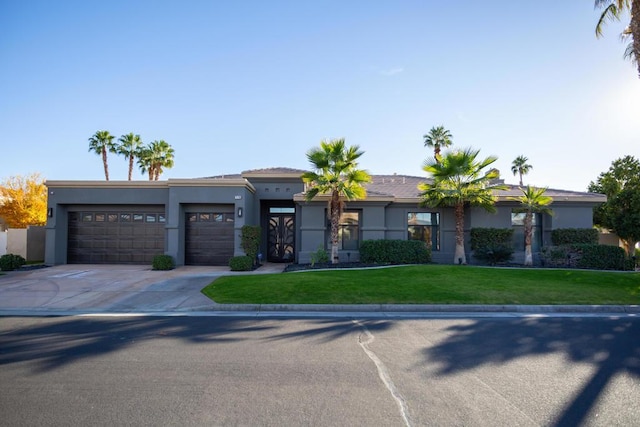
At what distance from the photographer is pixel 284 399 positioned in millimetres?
3682

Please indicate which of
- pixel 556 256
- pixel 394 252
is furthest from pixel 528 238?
pixel 394 252

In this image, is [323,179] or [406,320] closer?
[406,320]

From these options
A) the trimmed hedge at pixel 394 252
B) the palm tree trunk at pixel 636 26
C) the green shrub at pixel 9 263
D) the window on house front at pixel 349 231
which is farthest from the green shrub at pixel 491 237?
the green shrub at pixel 9 263

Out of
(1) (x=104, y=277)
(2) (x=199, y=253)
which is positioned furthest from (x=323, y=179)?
(1) (x=104, y=277)

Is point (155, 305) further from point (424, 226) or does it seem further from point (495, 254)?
point (495, 254)

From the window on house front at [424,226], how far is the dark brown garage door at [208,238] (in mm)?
→ 9176

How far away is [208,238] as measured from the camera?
15977 millimetres

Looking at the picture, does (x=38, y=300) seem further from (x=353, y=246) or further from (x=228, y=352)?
(x=353, y=246)

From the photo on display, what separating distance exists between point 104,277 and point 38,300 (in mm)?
3444

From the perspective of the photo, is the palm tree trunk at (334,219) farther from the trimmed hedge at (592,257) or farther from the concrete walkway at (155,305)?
the trimmed hedge at (592,257)

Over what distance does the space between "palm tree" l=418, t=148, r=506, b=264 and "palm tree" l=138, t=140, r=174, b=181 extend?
2550cm

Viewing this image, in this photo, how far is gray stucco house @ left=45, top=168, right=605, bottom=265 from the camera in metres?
15.4

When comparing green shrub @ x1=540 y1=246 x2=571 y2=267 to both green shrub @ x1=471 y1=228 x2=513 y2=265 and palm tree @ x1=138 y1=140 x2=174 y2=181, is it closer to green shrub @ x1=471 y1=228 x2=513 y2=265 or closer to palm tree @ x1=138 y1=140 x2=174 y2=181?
green shrub @ x1=471 y1=228 x2=513 y2=265

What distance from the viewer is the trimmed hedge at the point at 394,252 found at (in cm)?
1528
